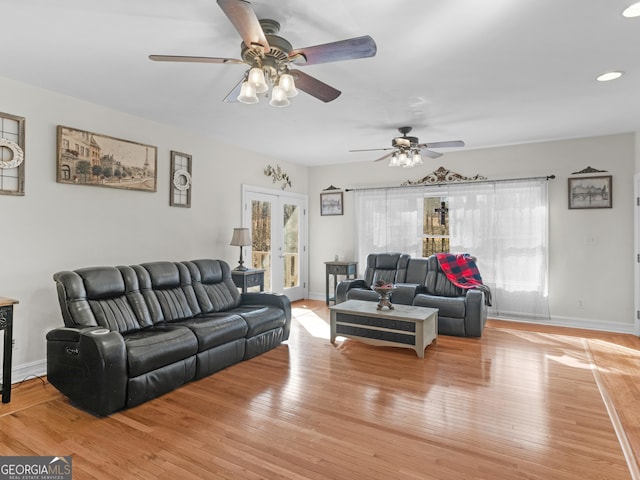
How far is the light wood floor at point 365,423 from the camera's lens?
2.10m

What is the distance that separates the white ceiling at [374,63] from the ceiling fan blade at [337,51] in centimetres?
31

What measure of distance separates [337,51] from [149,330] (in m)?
2.79

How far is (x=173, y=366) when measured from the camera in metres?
3.08

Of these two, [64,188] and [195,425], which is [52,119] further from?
[195,425]

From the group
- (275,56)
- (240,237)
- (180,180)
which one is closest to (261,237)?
(240,237)

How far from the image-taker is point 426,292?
539cm

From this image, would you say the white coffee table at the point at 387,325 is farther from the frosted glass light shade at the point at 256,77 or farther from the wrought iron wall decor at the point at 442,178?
the frosted glass light shade at the point at 256,77

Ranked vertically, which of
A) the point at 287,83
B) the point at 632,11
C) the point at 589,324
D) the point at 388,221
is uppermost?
the point at 632,11

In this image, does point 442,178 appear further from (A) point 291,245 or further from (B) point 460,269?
(A) point 291,245

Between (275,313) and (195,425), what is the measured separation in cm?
177

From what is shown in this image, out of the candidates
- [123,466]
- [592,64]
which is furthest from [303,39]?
[123,466]

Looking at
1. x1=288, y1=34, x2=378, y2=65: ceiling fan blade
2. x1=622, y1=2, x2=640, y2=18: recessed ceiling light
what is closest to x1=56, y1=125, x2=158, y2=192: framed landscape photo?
x1=288, y1=34, x2=378, y2=65: ceiling fan blade

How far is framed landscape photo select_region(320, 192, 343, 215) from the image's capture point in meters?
7.06

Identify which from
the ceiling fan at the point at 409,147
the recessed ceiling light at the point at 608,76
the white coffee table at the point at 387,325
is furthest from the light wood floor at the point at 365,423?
the recessed ceiling light at the point at 608,76
